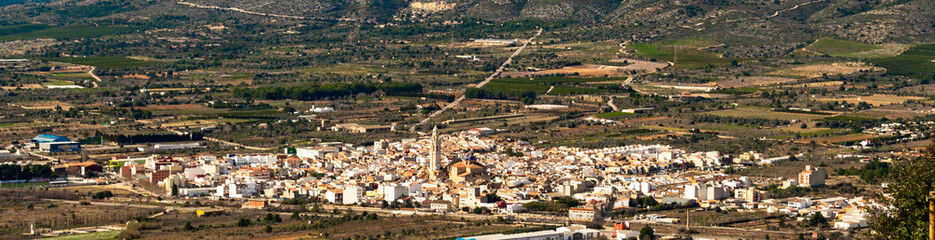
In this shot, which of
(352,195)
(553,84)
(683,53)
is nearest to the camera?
(352,195)

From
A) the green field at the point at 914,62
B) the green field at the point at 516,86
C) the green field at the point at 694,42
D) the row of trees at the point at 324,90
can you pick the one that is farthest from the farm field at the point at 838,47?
the row of trees at the point at 324,90

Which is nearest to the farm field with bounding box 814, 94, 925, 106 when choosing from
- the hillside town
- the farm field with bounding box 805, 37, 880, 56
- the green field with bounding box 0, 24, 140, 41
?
the farm field with bounding box 805, 37, 880, 56

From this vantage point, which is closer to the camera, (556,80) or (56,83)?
(56,83)

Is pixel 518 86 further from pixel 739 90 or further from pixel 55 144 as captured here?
pixel 55 144

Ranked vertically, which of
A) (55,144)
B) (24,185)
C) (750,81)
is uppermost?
(750,81)

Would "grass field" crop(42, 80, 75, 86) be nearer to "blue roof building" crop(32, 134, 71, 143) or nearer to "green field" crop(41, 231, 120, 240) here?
"blue roof building" crop(32, 134, 71, 143)

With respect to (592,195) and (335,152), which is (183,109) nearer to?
(335,152)

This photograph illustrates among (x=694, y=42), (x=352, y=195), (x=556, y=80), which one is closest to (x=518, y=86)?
(x=556, y=80)
